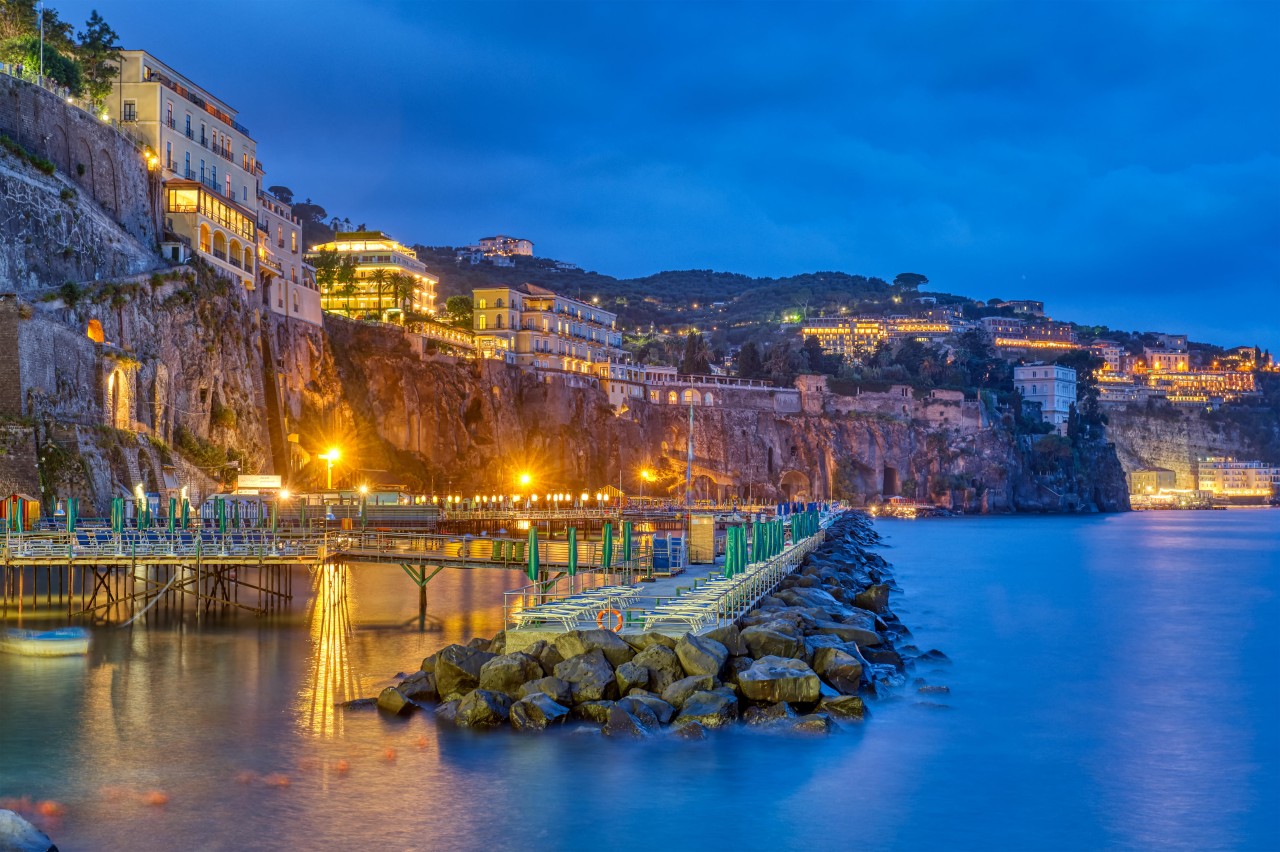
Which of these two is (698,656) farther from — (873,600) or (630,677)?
(873,600)

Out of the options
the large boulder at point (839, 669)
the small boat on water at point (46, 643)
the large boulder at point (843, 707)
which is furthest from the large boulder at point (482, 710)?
the small boat on water at point (46, 643)

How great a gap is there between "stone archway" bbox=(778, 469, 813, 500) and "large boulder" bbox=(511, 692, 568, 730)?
13947 centimetres

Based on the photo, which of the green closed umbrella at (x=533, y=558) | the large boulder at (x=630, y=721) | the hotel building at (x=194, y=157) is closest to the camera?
the large boulder at (x=630, y=721)

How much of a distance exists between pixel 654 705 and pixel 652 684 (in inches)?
55.1

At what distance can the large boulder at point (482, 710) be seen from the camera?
2666cm

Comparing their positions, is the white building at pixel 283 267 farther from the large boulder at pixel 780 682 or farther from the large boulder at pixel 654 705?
the large boulder at pixel 654 705

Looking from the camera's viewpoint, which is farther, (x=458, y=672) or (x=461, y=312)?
(x=461, y=312)

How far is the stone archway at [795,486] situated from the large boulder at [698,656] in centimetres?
13757

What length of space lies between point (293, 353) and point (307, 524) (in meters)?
34.7

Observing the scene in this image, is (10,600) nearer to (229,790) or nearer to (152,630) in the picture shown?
(152,630)

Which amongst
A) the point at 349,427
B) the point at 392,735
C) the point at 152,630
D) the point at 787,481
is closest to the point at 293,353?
the point at 349,427

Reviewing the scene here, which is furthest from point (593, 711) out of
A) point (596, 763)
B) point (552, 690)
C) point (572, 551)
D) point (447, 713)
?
point (572, 551)

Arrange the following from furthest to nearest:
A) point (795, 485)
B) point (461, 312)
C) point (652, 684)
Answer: point (795, 485)
point (461, 312)
point (652, 684)

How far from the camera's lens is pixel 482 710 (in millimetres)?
26672
